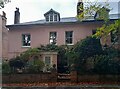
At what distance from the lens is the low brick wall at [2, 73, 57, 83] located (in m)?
25.4

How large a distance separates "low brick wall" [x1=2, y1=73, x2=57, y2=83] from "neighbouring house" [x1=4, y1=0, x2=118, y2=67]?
11202 mm

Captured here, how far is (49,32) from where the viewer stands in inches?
1463

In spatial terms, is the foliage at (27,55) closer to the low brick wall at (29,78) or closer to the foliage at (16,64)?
the foliage at (16,64)

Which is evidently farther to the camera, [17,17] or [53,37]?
[17,17]

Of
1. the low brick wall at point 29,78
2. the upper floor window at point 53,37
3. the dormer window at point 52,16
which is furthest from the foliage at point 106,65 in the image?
the dormer window at point 52,16

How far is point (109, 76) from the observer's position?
2511 cm

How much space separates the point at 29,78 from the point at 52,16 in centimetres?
1542

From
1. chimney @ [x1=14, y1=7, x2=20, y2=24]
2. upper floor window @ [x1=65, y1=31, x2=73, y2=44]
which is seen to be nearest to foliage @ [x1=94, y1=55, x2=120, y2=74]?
upper floor window @ [x1=65, y1=31, x2=73, y2=44]

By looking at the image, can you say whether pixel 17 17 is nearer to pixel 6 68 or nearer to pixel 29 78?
pixel 6 68

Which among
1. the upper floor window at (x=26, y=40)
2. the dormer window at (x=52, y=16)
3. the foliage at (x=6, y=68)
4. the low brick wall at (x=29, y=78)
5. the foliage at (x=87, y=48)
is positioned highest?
the dormer window at (x=52, y=16)

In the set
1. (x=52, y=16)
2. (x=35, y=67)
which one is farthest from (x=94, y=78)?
(x=52, y=16)

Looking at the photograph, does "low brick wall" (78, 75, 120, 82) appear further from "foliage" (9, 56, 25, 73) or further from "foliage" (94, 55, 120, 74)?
"foliage" (9, 56, 25, 73)

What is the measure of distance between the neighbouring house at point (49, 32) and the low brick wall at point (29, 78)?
11.2 metres

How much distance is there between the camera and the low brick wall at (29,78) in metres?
25.4
